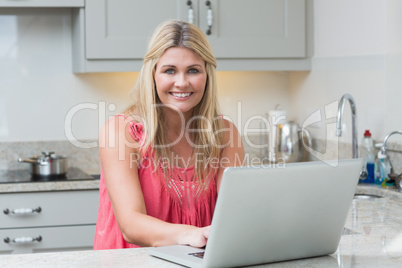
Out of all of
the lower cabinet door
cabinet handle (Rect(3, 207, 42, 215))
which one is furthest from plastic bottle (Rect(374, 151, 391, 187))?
cabinet handle (Rect(3, 207, 42, 215))

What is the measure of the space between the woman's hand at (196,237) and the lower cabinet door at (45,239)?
162cm

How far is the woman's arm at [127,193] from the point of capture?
61.0 inches

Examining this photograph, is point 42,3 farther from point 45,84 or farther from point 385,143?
point 385,143

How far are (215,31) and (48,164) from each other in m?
1.10

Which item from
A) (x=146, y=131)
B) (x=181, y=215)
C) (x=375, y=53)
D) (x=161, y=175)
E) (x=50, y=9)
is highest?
(x=50, y=9)

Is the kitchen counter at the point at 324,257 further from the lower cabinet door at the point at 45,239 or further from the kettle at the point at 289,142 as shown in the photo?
the kettle at the point at 289,142

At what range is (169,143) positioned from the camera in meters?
1.93

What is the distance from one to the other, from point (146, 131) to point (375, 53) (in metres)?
1.34

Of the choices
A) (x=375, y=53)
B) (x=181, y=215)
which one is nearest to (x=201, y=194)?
(x=181, y=215)

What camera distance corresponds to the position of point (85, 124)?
347 centimetres

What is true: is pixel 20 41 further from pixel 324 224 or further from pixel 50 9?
pixel 324 224

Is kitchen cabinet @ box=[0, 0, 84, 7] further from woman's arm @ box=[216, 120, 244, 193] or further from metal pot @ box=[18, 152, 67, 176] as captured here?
woman's arm @ box=[216, 120, 244, 193]

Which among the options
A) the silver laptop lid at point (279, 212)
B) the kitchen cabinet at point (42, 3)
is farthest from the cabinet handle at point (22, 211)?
the silver laptop lid at point (279, 212)

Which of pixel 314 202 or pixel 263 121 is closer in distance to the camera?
pixel 314 202
